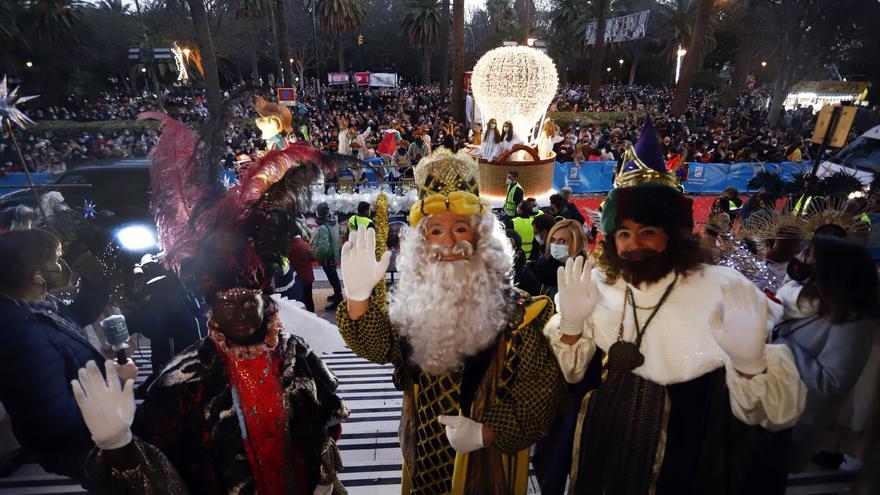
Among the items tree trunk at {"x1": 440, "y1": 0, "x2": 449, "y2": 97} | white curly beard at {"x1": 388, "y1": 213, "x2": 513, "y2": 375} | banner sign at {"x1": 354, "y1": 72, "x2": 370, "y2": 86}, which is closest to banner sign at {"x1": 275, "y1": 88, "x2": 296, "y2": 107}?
tree trunk at {"x1": 440, "y1": 0, "x2": 449, "y2": 97}

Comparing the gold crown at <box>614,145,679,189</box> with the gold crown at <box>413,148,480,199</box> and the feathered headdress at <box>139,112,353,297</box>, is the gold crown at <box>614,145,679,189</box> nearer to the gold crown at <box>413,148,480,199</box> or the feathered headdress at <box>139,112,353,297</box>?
the gold crown at <box>413,148,480,199</box>

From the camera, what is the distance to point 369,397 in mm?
4164

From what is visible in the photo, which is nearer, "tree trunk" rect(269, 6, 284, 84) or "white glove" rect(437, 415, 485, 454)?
"white glove" rect(437, 415, 485, 454)

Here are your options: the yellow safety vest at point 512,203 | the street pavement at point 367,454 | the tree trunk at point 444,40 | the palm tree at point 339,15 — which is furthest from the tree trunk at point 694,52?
the palm tree at point 339,15

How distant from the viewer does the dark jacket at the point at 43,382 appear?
210 centimetres

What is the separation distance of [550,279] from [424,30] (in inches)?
1553

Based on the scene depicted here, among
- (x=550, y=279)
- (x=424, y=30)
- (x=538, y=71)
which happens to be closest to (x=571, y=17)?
(x=424, y=30)

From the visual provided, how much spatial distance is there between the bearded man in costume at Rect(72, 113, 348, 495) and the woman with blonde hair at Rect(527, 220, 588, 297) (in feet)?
8.09

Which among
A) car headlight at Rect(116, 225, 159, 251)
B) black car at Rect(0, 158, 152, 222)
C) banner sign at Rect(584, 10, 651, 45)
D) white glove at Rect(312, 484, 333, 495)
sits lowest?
black car at Rect(0, 158, 152, 222)

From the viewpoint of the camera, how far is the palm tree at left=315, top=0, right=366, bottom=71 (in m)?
36.9

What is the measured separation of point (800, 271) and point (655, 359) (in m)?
1.46

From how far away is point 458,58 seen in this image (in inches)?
695

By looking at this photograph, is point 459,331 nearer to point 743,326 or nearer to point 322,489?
point 322,489

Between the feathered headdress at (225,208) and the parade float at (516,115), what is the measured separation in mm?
10022
